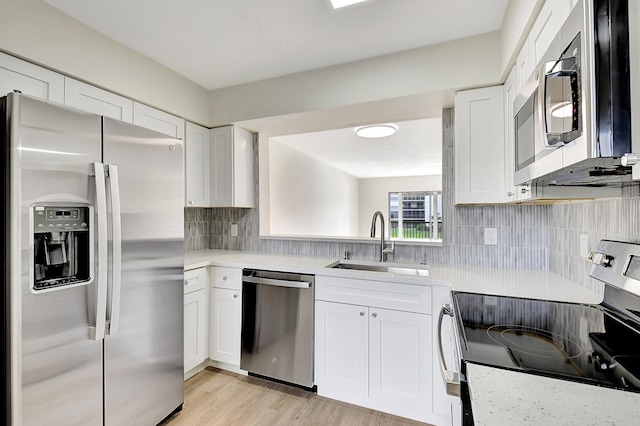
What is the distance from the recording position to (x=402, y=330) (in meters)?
1.85

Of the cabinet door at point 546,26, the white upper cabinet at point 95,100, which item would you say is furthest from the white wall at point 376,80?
the white upper cabinet at point 95,100

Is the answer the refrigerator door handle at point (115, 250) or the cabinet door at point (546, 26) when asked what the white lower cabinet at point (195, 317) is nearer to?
the refrigerator door handle at point (115, 250)

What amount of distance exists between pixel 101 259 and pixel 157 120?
51.9 inches

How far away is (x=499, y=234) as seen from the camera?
7.07 ft

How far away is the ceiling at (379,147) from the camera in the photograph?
387 cm

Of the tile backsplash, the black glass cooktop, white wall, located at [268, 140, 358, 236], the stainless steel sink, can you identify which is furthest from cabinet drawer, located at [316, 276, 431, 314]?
white wall, located at [268, 140, 358, 236]

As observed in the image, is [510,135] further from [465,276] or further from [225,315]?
[225,315]

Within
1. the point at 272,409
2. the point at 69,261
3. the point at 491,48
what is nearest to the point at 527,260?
the point at 491,48

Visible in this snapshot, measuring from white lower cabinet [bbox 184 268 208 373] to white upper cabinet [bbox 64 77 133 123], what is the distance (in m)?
1.18

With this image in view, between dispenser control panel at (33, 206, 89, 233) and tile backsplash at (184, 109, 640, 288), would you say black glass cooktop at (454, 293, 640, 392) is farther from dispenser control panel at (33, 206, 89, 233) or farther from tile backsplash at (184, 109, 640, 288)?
dispenser control panel at (33, 206, 89, 233)

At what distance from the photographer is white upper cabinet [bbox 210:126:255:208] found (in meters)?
2.77

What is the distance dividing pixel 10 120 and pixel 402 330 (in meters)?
2.09

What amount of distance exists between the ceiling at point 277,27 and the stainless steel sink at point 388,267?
1525mm

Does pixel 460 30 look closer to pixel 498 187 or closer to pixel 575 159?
pixel 498 187
